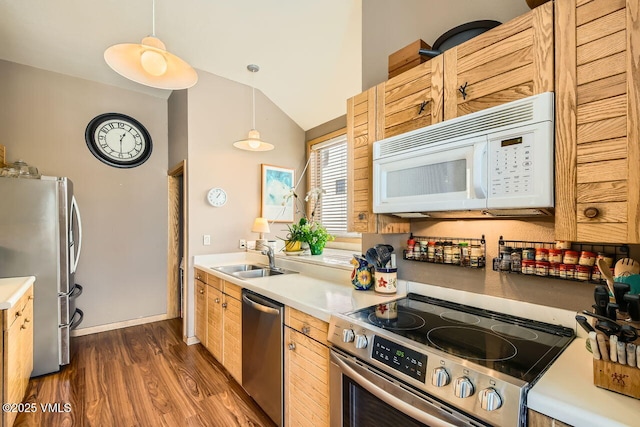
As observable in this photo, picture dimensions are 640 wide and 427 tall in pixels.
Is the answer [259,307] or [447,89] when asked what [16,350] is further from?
[447,89]

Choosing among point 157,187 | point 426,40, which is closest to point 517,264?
point 426,40

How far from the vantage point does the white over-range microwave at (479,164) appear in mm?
999

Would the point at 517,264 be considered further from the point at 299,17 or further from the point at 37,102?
the point at 37,102

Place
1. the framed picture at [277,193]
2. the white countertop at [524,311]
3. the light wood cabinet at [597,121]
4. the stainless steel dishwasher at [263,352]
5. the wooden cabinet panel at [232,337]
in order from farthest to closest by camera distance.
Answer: the framed picture at [277,193] < the wooden cabinet panel at [232,337] < the stainless steel dishwasher at [263,352] < the light wood cabinet at [597,121] < the white countertop at [524,311]

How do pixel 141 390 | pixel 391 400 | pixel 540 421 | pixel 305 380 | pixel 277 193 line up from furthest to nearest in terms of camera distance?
pixel 277 193, pixel 141 390, pixel 305 380, pixel 391 400, pixel 540 421

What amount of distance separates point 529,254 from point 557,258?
0.10 meters

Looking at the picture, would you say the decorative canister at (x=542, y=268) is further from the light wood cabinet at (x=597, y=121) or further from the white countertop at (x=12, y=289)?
the white countertop at (x=12, y=289)

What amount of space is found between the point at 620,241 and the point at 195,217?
122 inches

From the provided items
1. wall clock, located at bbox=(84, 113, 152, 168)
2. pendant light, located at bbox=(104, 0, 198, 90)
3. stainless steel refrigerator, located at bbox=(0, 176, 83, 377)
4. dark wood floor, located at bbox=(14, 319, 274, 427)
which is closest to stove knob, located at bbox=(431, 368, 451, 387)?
dark wood floor, located at bbox=(14, 319, 274, 427)

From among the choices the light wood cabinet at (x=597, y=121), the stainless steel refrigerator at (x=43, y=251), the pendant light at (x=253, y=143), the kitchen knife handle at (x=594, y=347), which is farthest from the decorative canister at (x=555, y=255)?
the stainless steel refrigerator at (x=43, y=251)

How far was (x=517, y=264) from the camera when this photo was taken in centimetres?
131

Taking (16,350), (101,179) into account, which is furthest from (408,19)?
(101,179)

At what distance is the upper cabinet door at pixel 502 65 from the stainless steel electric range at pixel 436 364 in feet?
2.95

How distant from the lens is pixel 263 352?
188cm
